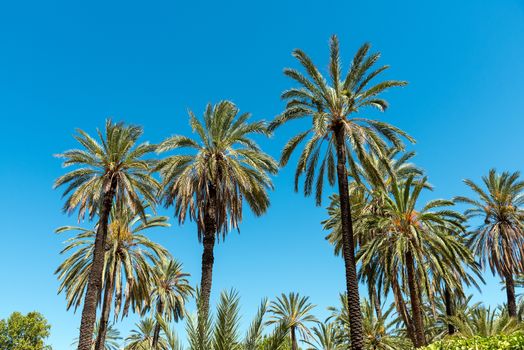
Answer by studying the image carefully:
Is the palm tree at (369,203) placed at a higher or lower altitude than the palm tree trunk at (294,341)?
higher

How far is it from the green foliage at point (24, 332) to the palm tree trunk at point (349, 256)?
4303cm

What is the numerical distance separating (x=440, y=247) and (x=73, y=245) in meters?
23.7

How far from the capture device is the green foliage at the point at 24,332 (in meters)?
48.5

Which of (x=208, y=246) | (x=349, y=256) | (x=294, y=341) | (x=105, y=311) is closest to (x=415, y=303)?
(x=349, y=256)

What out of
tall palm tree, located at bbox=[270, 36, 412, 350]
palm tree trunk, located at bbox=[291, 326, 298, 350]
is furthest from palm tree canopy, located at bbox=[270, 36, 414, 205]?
palm tree trunk, located at bbox=[291, 326, 298, 350]

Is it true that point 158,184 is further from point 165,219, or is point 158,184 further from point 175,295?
point 175,295

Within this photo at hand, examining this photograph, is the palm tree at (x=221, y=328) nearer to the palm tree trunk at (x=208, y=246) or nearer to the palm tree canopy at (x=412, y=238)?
the palm tree trunk at (x=208, y=246)

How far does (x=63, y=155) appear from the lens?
2520cm

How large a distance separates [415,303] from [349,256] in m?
6.62

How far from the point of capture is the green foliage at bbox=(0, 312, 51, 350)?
4850cm

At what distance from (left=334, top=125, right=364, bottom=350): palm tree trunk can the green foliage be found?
1694 inches

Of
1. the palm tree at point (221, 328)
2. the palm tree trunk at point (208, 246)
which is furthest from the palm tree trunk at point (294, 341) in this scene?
the palm tree at point (221, 328)

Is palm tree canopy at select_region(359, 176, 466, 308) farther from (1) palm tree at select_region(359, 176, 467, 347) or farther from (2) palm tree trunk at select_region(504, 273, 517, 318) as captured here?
(2) palm tree trunk at select_region(504, 273, 517, 318)

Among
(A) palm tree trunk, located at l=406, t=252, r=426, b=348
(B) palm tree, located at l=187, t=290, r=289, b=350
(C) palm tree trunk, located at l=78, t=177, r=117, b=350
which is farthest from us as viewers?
(A) palm tree trunk, located at l=406, t=252, r=426, b=348
